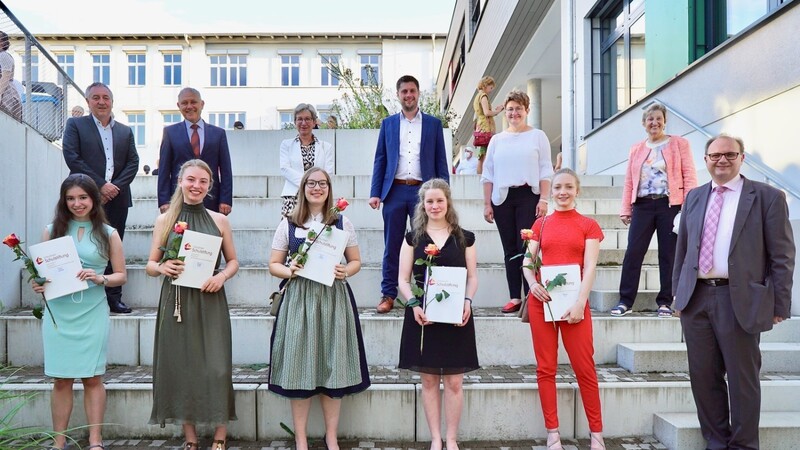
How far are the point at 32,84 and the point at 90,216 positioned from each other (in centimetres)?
342

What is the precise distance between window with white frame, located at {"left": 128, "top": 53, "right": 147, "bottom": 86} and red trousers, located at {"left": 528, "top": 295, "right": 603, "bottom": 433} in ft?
110

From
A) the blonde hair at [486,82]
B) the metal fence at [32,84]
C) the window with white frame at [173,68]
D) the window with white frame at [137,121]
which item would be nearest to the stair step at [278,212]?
the metal fence at [32,84]

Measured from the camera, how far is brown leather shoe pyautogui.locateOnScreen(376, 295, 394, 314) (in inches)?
191

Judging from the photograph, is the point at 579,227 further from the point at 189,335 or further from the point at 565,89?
the point at 565,89

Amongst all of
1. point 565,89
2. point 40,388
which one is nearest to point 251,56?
point 565,89

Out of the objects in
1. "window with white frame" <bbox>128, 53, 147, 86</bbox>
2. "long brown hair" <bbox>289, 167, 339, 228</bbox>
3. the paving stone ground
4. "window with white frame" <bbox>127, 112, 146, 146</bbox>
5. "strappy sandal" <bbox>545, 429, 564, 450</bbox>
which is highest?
"window with white frame" <bbox>128, 53, 147, 86</bbox>

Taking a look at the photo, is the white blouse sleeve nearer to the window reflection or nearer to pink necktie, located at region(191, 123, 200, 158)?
pink necktie, located at region(191, 123, 200, 158)

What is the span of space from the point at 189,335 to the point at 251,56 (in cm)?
3279

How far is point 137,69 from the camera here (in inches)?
1283

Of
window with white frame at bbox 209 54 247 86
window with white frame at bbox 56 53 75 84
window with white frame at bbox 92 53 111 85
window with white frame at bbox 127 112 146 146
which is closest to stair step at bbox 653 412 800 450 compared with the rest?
window with white frame at bbox 127 112 146 146

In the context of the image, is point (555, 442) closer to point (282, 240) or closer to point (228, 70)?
point (282, 240)

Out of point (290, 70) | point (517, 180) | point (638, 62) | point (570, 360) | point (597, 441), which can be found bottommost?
point (597, 441)

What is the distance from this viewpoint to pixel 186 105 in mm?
5043

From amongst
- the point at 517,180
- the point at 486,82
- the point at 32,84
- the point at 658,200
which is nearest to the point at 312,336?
the point at 517,180
